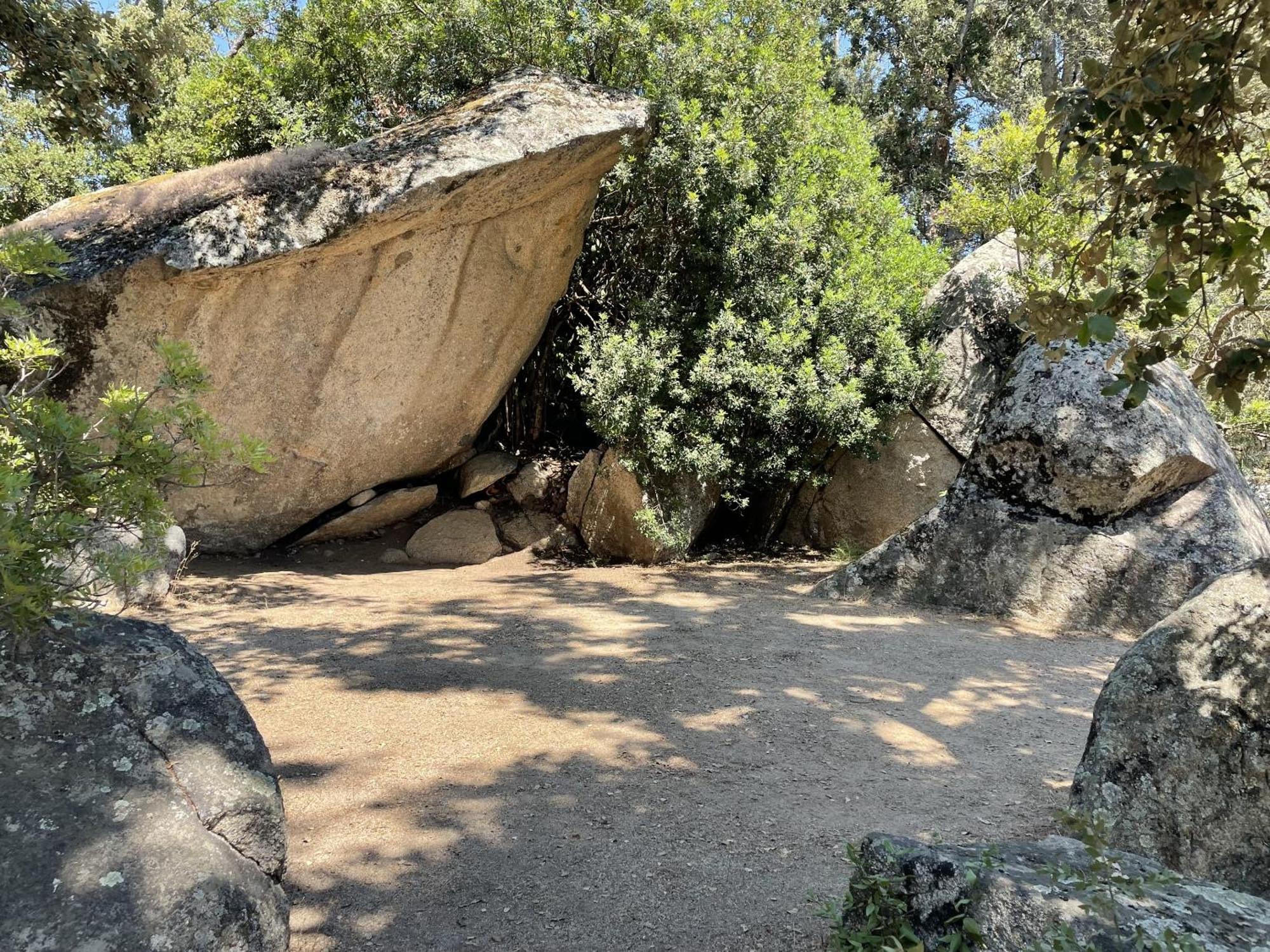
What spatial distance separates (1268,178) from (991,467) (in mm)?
4651

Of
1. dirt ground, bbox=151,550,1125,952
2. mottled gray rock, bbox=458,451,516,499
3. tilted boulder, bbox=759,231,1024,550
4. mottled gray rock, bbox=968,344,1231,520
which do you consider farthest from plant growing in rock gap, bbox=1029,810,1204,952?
mottled gray rock, bbox=458,451,516,499

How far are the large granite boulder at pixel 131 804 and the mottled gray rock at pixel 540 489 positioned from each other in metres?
6.74

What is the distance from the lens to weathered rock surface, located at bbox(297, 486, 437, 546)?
895 cm

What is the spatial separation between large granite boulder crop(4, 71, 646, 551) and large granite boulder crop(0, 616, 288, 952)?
545cm

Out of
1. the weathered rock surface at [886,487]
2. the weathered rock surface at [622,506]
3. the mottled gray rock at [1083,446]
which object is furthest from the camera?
the weathered rock surface at [886,487]

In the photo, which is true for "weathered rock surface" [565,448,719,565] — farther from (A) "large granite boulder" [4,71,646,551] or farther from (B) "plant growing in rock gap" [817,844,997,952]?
(B) "plant growing in rock gap" [817,844,997,952]

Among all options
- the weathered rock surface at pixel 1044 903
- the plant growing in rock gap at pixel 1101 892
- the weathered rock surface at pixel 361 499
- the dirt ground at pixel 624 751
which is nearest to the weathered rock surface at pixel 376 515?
the weathered rock surface at pixel 361 499

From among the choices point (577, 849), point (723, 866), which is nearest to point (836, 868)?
point (723, 866)

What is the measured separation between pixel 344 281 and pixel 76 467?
19.3ft

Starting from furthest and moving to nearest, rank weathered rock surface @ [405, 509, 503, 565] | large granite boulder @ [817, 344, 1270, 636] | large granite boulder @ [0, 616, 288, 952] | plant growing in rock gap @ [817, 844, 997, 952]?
weathered rock surface @ [405, 509, 503, 565] → large granite boulder @ [817, 344, 1270, 636] → large granite boulder @ [0, 616, 288, 952] → plant growing in rock gap @ [817, 844, 997, 952]

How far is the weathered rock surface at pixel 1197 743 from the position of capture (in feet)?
8.66

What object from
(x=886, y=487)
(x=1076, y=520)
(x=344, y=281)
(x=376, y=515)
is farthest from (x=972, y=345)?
(x=376, y=515)

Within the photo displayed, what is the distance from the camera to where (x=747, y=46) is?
9.10 meters

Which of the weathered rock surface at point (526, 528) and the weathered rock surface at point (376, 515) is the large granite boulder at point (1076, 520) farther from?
the weathered rock surface at point (376, 515)
